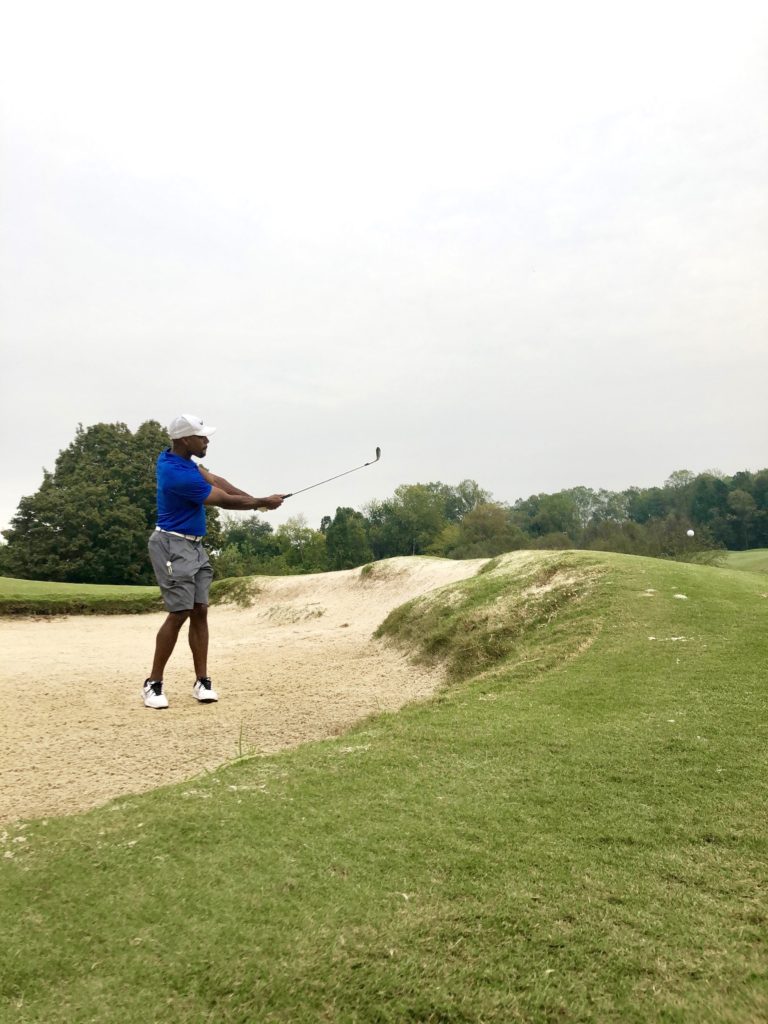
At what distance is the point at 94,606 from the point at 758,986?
19103 millimetres

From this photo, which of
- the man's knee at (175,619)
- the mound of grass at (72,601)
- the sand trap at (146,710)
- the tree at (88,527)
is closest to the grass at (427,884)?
the sand trap at (146,710)

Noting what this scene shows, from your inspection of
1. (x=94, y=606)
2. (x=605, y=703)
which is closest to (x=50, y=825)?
(x=605, y=703)

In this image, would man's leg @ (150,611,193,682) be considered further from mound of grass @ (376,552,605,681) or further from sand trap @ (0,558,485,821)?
mound of grass @ (376,552,605,681)

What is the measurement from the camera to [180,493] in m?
6.05

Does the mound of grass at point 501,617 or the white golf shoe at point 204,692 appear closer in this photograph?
the white golf shoe at point 204,692

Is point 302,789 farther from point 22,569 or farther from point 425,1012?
point 22,569

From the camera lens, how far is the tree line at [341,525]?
38219 mm

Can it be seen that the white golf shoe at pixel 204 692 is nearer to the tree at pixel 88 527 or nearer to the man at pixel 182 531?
the man at pixel 182 531

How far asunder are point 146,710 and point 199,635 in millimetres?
806

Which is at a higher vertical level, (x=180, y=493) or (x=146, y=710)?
(x=180, y=493)

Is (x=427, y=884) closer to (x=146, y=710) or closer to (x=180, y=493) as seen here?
(x=180, y=493)

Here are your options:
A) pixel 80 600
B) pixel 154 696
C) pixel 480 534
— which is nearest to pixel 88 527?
pixel 80 600

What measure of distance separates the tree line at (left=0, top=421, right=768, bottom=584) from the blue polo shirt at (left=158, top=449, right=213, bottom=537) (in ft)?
112

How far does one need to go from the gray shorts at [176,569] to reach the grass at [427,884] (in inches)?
88.4
